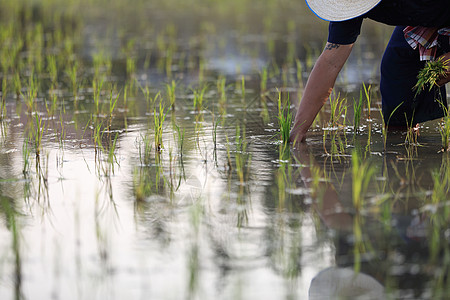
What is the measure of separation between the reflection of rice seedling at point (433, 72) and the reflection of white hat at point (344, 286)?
1534 mm

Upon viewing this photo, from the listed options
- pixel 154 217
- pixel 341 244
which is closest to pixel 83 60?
pixel 154 217

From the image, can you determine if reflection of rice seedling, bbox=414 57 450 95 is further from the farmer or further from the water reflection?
the water reflection

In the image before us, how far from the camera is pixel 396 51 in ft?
11.8

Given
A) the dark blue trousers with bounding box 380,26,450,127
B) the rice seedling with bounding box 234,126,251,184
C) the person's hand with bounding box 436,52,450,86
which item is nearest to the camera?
the rice seedling with bounding box 234,126,251,184

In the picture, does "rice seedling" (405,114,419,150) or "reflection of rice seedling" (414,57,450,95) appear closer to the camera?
"reflection of rice seedling" (414,57,450,95)

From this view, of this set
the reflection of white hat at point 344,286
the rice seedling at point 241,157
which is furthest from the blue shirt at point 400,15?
the reflection of white hat at point 344,286

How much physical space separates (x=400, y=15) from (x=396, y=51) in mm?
400

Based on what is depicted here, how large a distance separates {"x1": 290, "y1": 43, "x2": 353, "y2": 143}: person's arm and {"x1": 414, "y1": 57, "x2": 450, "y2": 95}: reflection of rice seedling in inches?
14.9

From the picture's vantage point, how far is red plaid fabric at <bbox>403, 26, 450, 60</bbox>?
3.32 metres

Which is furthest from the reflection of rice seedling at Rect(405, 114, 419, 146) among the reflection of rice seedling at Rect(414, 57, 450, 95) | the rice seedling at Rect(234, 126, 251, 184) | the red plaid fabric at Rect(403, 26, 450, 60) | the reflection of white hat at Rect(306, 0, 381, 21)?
the rice seedling at Rect(234, 126, 251, 184)

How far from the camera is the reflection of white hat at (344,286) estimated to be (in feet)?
6.02

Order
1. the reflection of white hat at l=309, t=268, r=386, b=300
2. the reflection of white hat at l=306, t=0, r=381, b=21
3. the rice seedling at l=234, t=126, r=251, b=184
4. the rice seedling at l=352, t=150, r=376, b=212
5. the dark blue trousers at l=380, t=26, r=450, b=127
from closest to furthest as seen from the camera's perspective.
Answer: the reflection of white hat at l=309, t=268, r=386, b=300, the rice seedling at l=352, t=150, r=376, b=212, the rice seedling at l=234, t=126, r=251, b=184, the reflection of white hat at l=306, t=0, r=381, b=21, the dark blue trousers at l=380, t=26, r=450, b=127

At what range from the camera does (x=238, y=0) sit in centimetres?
1259

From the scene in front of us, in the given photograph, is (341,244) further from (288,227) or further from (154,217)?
(154,217)
